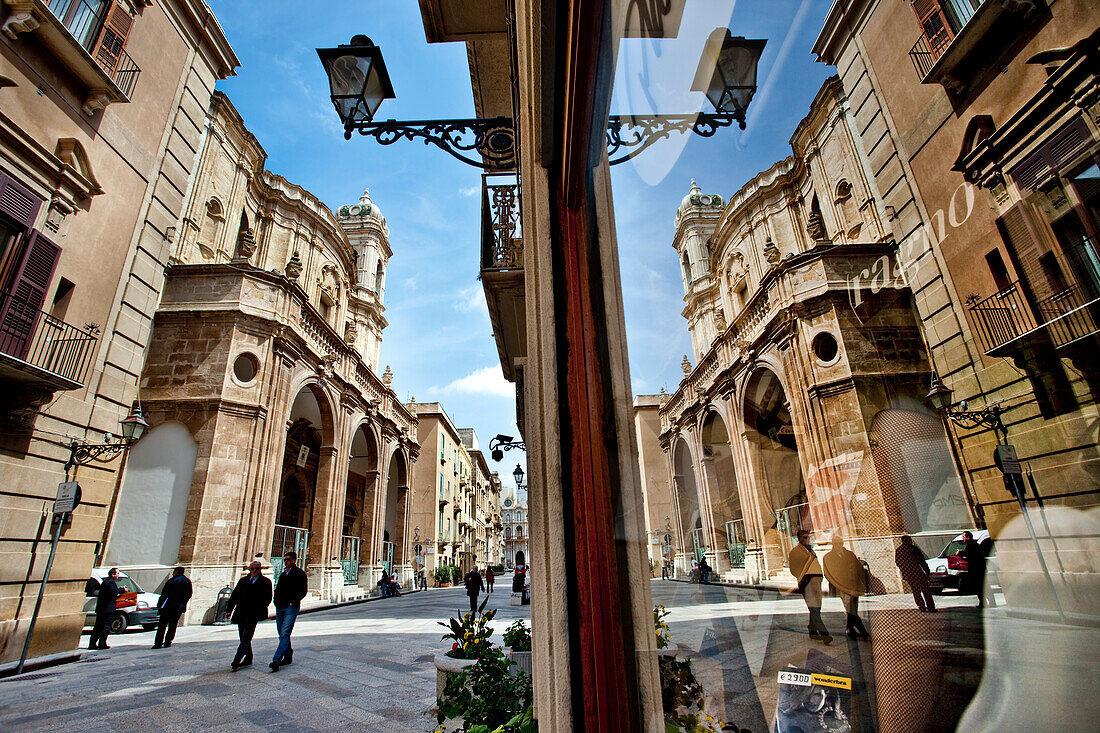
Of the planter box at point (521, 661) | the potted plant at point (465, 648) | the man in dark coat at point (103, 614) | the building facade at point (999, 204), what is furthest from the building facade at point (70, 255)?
the building facade at point (999, 204)

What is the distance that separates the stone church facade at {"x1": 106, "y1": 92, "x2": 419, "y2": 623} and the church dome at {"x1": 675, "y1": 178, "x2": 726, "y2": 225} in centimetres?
1420

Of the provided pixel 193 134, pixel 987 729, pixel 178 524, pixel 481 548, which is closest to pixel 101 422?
pixel 178 524

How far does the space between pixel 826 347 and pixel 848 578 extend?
1.18 ft

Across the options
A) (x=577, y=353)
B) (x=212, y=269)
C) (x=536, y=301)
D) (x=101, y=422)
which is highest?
(x=212, y=269)

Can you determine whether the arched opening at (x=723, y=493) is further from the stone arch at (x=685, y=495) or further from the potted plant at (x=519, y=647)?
the potted plant at (x=519, y=647)

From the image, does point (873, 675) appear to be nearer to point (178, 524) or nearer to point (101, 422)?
point (101, 422)

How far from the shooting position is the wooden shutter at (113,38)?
8.38m

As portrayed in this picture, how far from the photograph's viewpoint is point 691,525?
118 cm

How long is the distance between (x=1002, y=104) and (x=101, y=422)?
1103 centimetres

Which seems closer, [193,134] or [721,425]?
[721,425]

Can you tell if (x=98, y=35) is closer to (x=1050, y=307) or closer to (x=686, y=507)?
(x=686, y=507)

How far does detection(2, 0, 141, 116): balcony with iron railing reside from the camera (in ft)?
23.2

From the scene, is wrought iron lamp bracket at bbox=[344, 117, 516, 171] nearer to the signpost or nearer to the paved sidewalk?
the paved sidewalk

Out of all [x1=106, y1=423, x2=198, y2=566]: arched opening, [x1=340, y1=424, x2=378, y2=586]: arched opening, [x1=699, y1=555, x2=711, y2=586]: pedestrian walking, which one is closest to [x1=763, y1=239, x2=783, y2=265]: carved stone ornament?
[x1=699, y1=555, x2=711, y2=586]: pedestrian walking
